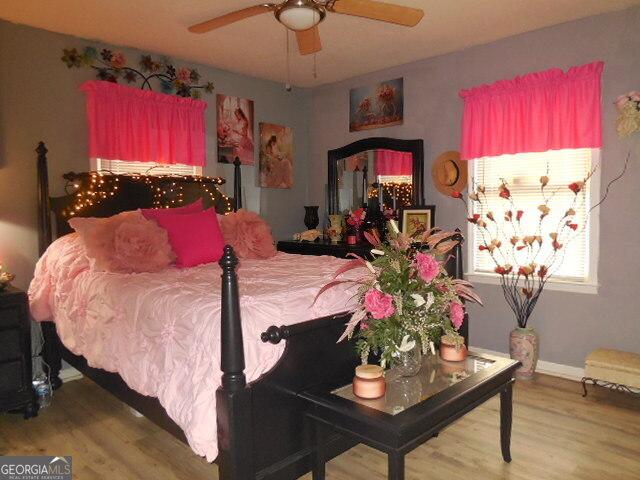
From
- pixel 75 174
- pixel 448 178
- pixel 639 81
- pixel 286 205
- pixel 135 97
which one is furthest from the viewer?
pixel 286 205

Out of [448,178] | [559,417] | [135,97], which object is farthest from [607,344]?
[135,97]

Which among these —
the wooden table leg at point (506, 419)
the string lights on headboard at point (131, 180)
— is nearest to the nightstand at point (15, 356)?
the string lights on headboard at point (131, 180)

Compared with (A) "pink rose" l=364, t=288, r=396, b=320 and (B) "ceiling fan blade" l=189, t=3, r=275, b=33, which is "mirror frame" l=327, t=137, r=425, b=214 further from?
(A) "pink rose" l=364, t=288, r=396, b=320

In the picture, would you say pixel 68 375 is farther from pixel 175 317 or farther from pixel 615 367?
pixel 615 367

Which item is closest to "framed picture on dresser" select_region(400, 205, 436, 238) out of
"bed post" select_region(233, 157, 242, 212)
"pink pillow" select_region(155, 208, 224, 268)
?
"bed post" select_region(233, 157, 242, 212)

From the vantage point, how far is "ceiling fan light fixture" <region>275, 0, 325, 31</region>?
2125 mm

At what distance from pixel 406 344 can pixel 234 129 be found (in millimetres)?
3337

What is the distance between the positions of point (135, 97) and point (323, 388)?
9.82ft

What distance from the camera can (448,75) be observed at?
4.11 metres

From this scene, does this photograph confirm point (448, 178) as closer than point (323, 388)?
No

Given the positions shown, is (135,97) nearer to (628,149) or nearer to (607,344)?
(628,149)

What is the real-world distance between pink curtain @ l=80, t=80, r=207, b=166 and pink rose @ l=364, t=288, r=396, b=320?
2781mm

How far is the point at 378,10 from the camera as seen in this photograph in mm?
2344

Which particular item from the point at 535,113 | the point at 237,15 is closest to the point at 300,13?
the point at 237,15
